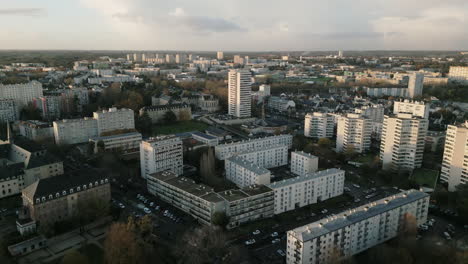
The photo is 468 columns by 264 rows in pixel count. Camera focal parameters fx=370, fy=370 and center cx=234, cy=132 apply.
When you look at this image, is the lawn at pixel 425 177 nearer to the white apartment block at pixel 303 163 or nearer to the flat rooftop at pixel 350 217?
the flat rooftop at pixel 350 217

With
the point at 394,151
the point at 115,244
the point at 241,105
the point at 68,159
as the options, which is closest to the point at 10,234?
the point at 115,244

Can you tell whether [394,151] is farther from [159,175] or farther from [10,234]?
[10,234]

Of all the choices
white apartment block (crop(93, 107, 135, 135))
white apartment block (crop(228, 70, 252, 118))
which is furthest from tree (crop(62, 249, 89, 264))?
white apartment block (crop(228, 70, 252, 118))

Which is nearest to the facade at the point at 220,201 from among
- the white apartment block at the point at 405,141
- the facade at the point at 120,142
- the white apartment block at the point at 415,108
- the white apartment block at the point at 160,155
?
the white apartment block at the point at 160,155

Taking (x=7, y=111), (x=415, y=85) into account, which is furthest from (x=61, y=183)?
(x=415, y=85)

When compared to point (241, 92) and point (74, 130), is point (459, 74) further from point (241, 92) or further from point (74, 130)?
point (74, 130)

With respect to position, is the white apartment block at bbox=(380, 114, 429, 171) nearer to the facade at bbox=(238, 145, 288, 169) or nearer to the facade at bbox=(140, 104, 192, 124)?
the facade at bbox=(238, 145, 288, 169)
